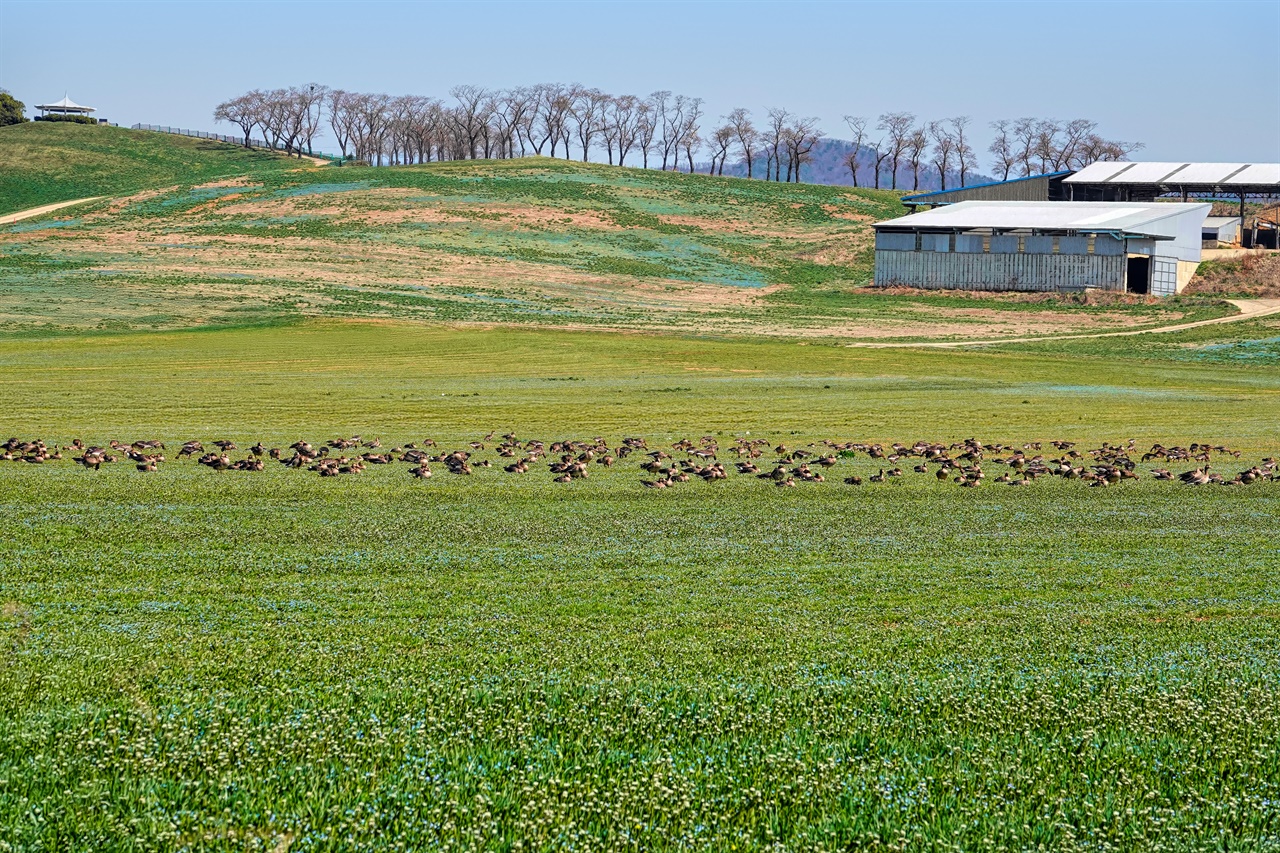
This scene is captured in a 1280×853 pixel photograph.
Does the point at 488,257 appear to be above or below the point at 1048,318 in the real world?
above

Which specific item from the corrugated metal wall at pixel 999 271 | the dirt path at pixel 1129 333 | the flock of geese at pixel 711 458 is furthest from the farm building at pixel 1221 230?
the flock of geese at pixel 711 458

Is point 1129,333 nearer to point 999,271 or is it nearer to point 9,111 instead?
point 999,271

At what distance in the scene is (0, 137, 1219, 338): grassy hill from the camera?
240 feet

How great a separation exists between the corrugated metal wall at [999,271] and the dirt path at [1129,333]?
8.05 m

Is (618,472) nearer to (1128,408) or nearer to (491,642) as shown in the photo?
(491,642)

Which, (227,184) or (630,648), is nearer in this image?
(630,648)

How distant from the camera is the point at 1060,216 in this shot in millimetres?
91438

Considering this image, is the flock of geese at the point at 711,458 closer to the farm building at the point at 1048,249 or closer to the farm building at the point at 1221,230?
the farm building at the point at 1048,249

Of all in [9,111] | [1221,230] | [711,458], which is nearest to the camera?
[711,458]

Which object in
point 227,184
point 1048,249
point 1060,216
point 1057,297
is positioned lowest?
point 1057,297

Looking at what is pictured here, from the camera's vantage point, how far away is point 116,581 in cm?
1551

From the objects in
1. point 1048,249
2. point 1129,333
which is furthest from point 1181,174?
point 1129,333

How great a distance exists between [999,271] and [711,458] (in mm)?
64896

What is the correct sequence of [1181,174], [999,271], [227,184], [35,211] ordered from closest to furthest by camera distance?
[999,271] < [1181,174] < [35,211] < [227,184]
